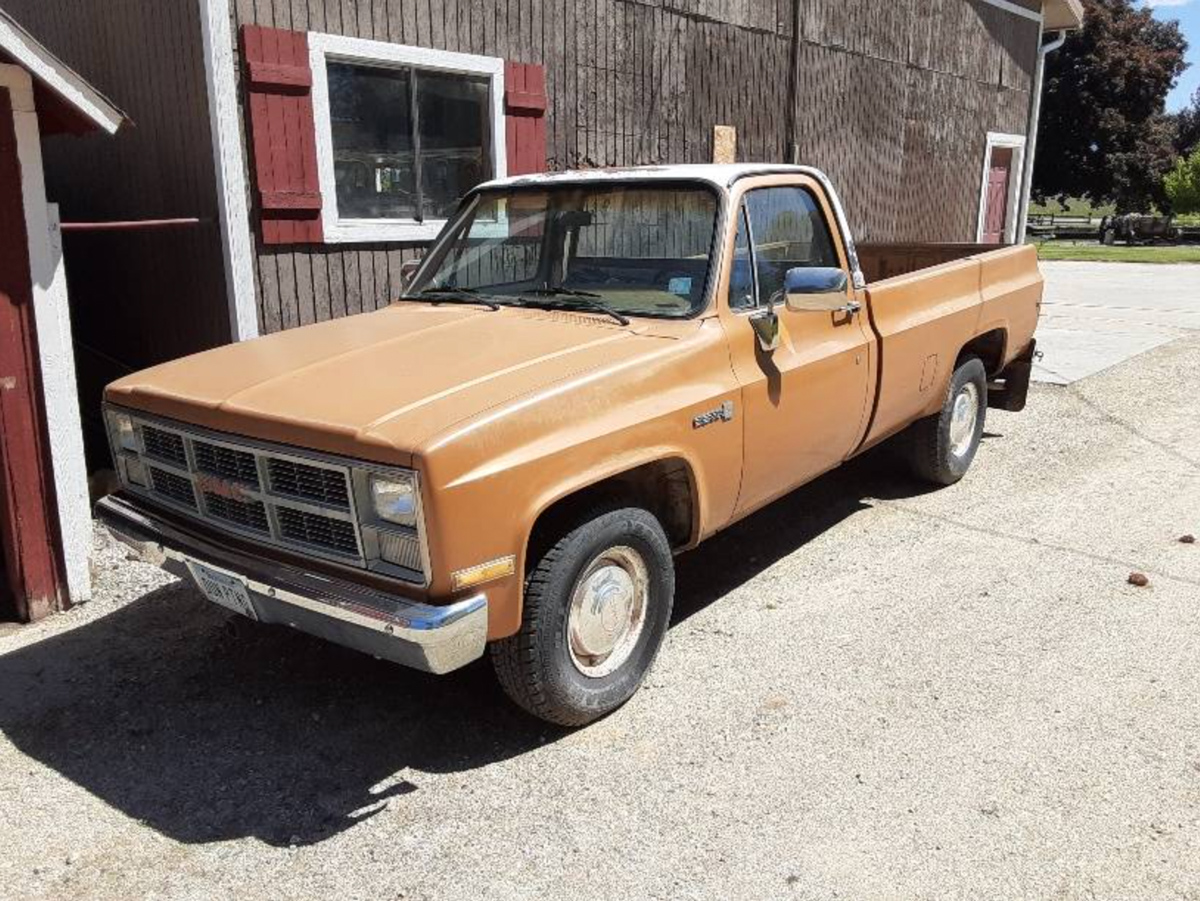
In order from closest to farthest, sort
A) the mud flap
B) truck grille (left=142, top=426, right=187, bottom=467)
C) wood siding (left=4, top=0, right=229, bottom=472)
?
1. truck grille (left=142, top=426, right=187, bottom=467)
2. wood siding (left=4, top=0, right=229, bottom=472)
3. the mud flap

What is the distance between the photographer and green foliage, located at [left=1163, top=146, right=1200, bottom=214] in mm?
40969

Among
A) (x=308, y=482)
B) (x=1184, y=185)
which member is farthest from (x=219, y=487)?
(x=1184, y=185)

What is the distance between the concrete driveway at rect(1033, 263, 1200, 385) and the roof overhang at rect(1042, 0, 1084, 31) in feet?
14.2

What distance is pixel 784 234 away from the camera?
471 centimetres

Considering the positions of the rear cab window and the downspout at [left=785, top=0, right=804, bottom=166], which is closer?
the rear cab window

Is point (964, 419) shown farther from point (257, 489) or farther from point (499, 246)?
point (257, 489)

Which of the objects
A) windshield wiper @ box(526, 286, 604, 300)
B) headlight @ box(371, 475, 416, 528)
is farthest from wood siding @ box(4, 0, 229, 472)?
headlight @ box(371, 475, 416, 528)

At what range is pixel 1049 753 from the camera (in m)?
3.47

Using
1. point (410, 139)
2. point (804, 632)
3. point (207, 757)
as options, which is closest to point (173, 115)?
point (410, 139)

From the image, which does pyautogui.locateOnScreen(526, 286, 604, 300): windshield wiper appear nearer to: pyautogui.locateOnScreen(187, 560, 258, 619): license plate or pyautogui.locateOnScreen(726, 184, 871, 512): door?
pyautogui.locateOnScreen(726, 184, 871, 512): door

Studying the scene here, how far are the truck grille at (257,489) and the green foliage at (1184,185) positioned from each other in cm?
4561

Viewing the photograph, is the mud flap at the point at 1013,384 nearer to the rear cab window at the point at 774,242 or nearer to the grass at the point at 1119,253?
the rear cab window at the point at 774,242

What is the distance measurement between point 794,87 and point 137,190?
6.50m

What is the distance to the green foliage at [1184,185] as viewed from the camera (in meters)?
41.0
